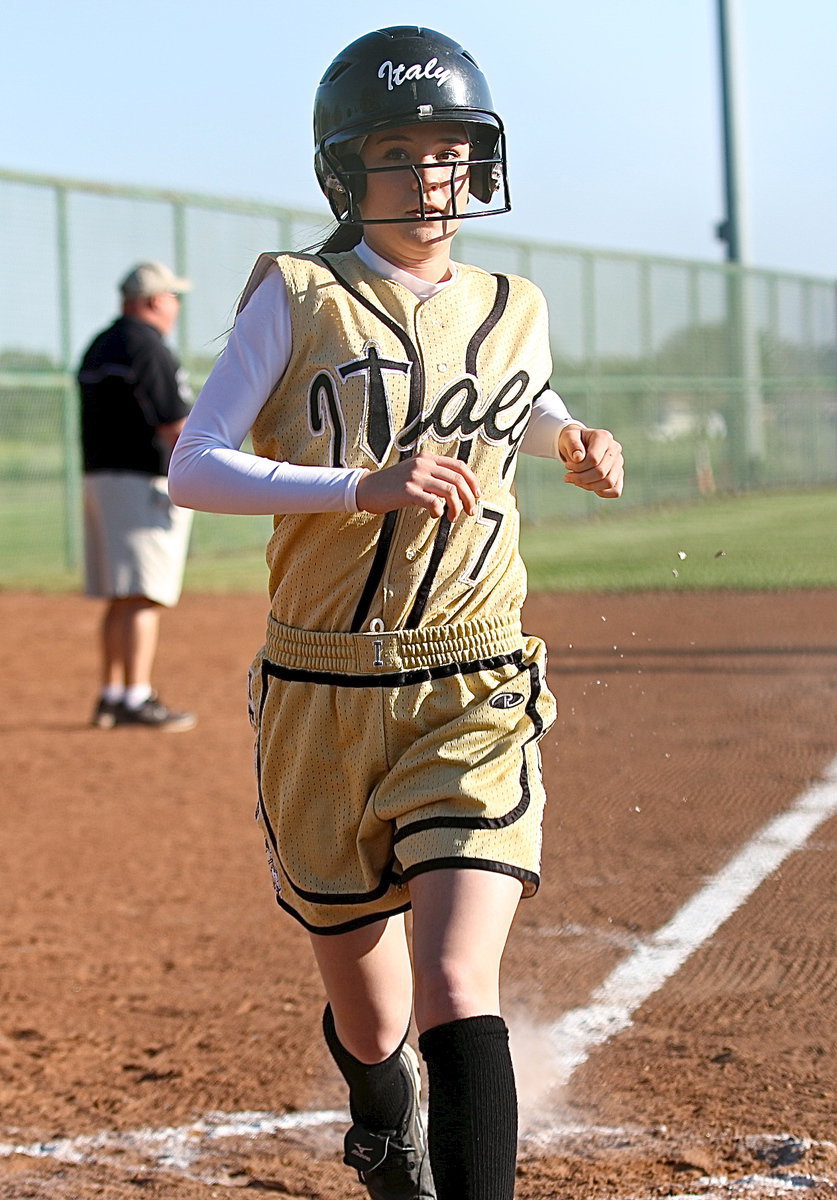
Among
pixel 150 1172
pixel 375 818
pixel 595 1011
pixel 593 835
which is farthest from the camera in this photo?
pixel 593 835

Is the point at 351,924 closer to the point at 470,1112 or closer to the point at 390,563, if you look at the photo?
the point at 470,1112

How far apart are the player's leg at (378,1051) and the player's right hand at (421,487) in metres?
0.69

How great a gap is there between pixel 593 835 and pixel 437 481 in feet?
9.17

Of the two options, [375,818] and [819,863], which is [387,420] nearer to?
[375,818]

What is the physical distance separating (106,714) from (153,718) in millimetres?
247

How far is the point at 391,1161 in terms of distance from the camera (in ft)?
7.98

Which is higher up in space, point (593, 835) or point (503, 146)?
point (503, 146)

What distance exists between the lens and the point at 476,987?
6.95 feet

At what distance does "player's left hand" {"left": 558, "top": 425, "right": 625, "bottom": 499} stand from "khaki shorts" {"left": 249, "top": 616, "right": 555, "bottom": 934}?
26cm

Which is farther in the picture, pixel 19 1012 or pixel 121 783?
pixel 121 783

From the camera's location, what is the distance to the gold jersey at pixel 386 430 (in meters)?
2.31

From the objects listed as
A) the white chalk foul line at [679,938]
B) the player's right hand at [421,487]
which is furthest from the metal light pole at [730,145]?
the player's right hand at [421,487]

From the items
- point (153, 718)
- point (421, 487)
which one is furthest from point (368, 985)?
point (153, 718)

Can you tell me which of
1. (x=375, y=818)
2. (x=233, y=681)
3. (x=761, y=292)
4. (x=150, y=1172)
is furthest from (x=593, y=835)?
(x=761, y=292)
